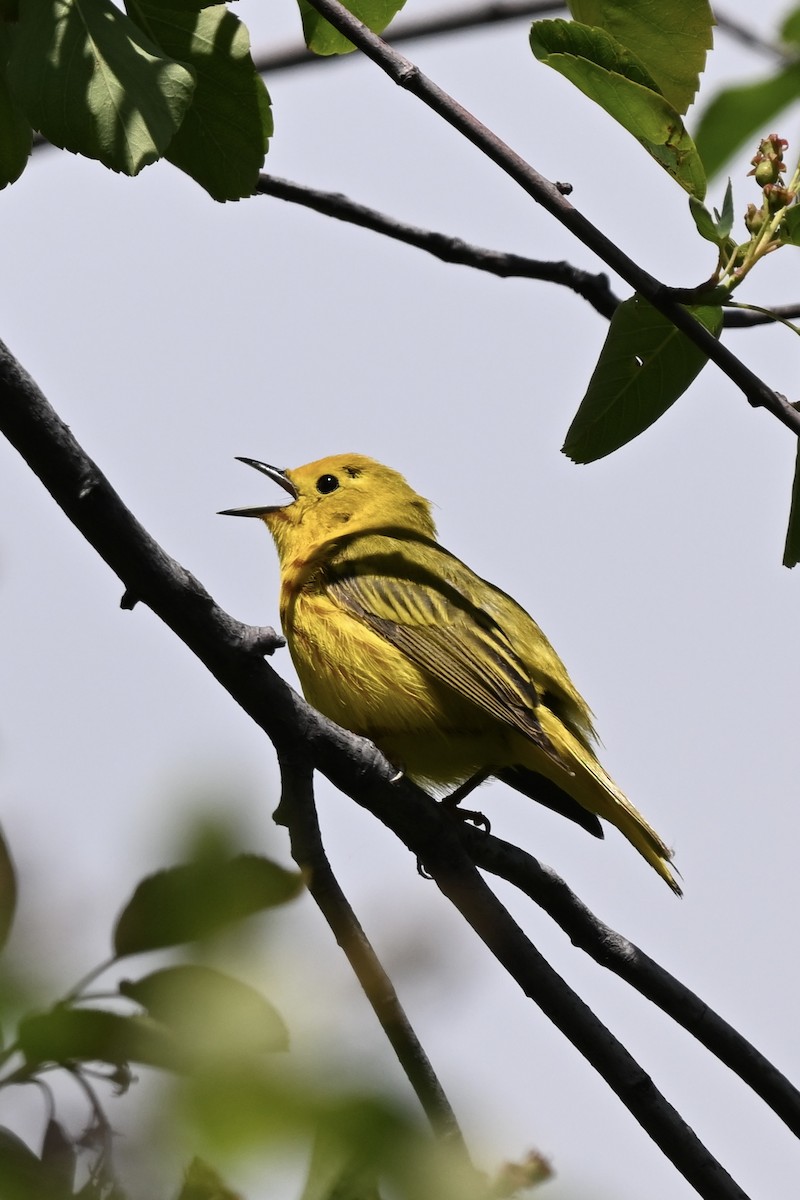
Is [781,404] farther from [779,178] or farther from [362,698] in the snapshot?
[362,698]

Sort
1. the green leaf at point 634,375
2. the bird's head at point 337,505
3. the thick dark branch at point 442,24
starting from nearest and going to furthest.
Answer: the green leaf at point 634,375, the thick dark branch at point 442,24, the bird's head at point 337,505

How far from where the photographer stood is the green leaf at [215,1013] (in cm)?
95

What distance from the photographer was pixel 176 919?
0.99 m

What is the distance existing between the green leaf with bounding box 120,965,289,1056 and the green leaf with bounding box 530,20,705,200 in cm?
212

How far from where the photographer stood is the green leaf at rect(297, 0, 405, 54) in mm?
3123

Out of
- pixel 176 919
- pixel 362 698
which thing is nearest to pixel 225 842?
pixel 176 919

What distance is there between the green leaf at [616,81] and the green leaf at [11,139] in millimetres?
974

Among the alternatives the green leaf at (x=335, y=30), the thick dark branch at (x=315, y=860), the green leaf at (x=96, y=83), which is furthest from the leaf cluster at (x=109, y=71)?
the thick dark branch at (x=315, y=860)

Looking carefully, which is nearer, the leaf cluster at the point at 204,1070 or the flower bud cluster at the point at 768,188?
the leaf cluster at the point at 204,1070

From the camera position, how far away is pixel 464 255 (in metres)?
A: 5.07

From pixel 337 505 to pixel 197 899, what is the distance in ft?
21.7

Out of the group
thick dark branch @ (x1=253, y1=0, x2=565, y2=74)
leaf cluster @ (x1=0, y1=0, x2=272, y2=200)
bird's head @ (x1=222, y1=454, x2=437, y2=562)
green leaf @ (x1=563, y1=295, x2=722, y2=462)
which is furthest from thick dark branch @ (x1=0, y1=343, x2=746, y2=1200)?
bird's head @ (x1=222, y1=454, x2=437, y2=562)

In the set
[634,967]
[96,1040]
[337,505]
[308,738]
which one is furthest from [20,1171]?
[337,505]

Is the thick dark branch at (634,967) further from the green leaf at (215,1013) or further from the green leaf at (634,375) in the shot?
the green leaf at (215,1013)
